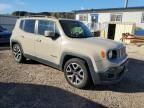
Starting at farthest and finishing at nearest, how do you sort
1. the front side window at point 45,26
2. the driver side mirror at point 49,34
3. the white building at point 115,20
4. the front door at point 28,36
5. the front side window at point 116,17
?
1. the front side window at point 116,17
2. the white building at point 115,20
3. the front door at point 28,36
4. the front side window at point 45,26
5. the driver side mirror at point 49,34

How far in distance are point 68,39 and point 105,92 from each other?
1.81 m

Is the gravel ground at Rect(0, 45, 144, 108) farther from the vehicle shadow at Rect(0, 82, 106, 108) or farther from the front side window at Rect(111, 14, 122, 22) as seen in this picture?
the front side window at Rect(111, 14, 122, 22)

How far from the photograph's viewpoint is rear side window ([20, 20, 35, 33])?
7.33 m

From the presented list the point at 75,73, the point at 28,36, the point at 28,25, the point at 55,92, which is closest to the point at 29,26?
the point at 28,25

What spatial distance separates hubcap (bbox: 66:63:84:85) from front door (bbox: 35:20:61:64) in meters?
0.62

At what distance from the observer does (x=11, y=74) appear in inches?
264

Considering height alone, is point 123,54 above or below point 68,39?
below

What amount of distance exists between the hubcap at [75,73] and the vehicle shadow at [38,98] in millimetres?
498

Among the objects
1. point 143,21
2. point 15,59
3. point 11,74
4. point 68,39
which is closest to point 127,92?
point 68,39

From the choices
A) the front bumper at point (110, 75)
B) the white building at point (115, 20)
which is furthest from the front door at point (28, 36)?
the white building at point (115, 20)

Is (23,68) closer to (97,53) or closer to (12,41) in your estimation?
(12,41)

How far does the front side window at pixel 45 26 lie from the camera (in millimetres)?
6499

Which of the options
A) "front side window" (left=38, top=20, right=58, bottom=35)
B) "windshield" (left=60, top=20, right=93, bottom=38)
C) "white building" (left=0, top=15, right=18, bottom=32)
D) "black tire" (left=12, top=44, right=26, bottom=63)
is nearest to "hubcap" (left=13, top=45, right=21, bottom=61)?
"black tire" (left=12, top=44, right=26, bottom=63)

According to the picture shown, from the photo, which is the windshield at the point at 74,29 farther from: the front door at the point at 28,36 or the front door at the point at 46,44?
the front door at the point at 28,36
